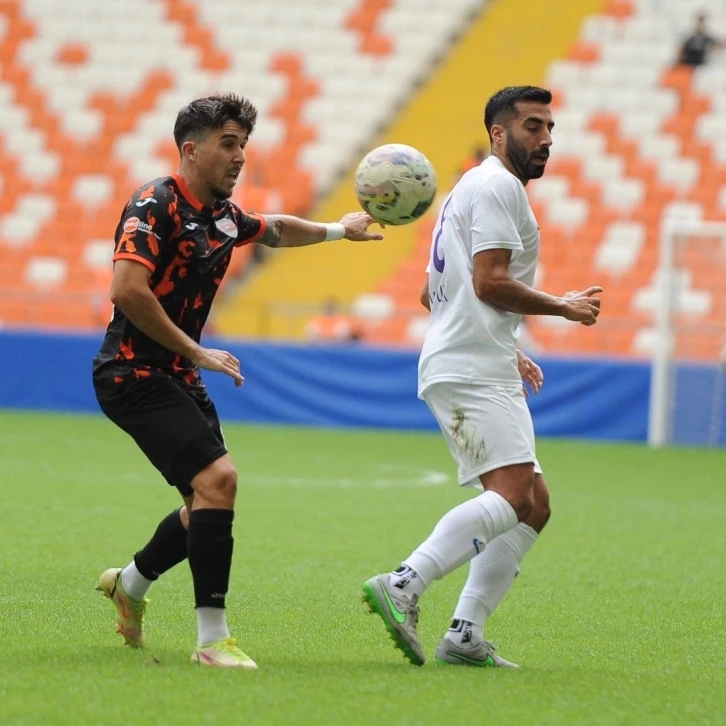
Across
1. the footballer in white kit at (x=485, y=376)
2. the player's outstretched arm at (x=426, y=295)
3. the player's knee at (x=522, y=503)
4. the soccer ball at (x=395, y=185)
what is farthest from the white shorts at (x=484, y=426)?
the soccer ball at (x=395, y=185)

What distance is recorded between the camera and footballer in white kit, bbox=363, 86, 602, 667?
502 centimetres

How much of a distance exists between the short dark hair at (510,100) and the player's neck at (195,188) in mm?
1095

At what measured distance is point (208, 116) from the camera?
5090mm

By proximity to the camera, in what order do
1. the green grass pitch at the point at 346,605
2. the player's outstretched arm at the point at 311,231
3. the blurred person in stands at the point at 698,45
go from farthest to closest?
the blurred person in stands at the point at 698,45 → the player's outstretched arm at the point at 311,231 → the green grass pitch at the point at 346,605

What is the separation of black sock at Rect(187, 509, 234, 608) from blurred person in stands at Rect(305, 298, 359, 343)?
44.1ft

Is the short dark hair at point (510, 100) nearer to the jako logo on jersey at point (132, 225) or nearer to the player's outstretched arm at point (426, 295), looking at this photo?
the player's outstretched arm at point (426, 295)

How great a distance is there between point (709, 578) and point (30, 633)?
3.73 meters

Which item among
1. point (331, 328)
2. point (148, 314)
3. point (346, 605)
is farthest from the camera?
point (331, 328)

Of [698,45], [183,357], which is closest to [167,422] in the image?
[183,357]

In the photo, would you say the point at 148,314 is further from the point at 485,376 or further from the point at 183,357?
the point at 485,376

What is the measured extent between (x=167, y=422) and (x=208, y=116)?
1.11 metres

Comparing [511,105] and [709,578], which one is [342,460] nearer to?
[709,578]

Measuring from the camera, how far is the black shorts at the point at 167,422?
16.3 ft

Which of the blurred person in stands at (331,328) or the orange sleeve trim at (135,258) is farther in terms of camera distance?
the blurred person in stands at (331,328)
